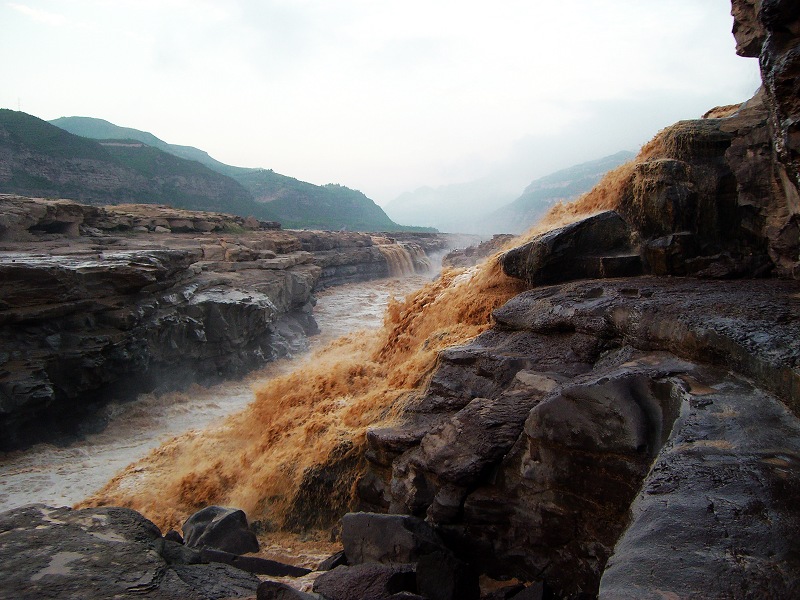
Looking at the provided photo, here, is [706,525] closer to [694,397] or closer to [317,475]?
[694,397]

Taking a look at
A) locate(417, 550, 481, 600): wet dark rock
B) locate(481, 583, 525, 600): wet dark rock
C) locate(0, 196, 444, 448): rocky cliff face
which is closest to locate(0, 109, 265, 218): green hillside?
locate(0, 196, 444, 448): rocky cliff face

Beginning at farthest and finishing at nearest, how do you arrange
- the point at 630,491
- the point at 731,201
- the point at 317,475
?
the point at 731,201 → the point at 317,475 → the point at 630,491

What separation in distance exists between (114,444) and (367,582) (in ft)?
24.5

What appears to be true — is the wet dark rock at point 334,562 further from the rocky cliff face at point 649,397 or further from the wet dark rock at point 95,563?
the rocky cliff face at point 649,397

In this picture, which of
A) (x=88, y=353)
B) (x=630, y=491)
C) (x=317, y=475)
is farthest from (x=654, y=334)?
(x=88, y=353)

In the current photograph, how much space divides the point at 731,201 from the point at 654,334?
3234 millimetres

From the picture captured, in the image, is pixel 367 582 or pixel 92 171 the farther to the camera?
pixel 92 171

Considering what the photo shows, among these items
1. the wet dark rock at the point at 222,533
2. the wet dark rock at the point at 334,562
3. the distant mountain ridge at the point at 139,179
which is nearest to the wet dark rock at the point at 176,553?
the wet dark rock at the point at 222,533

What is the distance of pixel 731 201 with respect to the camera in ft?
21.6

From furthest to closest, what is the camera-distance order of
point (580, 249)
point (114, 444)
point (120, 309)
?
point (120, 309)
point (114, 444)
point (580, 249)

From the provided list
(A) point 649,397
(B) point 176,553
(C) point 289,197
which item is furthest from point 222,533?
(C) point 289,197

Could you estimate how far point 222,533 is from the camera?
218 inches

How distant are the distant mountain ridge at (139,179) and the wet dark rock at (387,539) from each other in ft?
123

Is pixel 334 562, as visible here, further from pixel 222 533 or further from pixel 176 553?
pixel 222 533
